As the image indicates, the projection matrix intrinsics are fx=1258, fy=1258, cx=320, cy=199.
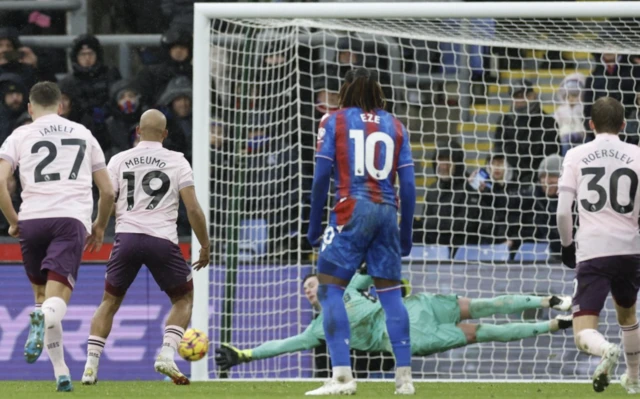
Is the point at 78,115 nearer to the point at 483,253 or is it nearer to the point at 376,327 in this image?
the point at 376,327

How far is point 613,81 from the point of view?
39.7ft

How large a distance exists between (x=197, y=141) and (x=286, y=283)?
6.07 feet

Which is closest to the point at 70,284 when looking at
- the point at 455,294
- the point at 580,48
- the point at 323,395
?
the point at 323,395

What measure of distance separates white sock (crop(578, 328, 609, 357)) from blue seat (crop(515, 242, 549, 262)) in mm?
3372

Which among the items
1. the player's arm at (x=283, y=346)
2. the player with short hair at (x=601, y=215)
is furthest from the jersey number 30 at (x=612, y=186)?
the player's arm at (x=283, y=346)

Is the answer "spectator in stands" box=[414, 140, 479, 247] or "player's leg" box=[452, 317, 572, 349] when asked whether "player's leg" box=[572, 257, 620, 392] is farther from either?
"spectator in stands" box=[414, 140, 479, 247]

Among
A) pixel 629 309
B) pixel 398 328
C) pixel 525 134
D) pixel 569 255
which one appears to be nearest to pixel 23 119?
pixel 525 134

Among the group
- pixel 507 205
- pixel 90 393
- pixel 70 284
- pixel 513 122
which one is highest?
pixel 513 122

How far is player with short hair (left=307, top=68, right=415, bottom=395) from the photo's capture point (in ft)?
23.8

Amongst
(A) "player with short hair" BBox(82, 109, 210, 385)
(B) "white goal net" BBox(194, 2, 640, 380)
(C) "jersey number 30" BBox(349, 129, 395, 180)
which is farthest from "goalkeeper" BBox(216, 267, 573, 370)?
(C) "jersey number 30" BBox(349, 129, 395, 180)

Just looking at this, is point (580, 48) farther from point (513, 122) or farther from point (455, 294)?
point (455, 294)

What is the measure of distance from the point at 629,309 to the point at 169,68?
6.50 metres

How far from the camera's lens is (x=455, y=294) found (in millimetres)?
11086

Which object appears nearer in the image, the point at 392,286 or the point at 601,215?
the point at 392,286
